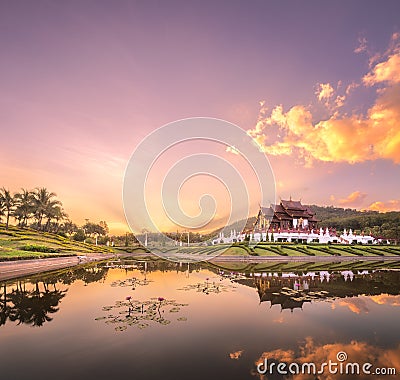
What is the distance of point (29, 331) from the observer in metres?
9.12

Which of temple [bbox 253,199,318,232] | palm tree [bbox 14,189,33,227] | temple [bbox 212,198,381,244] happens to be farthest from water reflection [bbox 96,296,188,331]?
palm tree [bbox 14,189,33,227]

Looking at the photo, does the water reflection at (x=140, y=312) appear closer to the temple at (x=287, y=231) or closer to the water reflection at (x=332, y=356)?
the water reflection at (x=332, y=356)

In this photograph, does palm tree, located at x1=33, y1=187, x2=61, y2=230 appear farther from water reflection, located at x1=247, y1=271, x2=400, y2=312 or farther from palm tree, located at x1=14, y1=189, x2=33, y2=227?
water reflection, located at x1=247, y1=271, x2=400, y2=312

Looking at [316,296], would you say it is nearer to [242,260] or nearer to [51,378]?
[51,378]

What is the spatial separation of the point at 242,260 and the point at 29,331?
33.4 meters

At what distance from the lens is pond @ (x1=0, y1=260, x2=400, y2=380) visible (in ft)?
22.2

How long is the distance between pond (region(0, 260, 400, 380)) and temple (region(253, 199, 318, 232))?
142 feet

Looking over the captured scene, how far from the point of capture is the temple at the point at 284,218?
196 ft

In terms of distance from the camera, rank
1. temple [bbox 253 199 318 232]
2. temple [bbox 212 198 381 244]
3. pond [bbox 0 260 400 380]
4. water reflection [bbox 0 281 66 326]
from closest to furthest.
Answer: pond [bbox 0 260 400 380]
water reflection [bbox 0 281 66 326]
temple [bbox 212 198 381 244]
temple [bbox 253 199 318 232]

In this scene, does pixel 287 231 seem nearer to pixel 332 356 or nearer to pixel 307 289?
pixel 307 289

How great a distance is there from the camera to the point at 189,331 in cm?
930

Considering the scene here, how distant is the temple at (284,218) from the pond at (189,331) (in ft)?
142

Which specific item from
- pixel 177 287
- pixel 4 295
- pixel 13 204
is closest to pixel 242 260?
pixel 177 287

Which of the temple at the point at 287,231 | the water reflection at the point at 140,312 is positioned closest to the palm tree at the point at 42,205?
the temple at the point at 287,231
